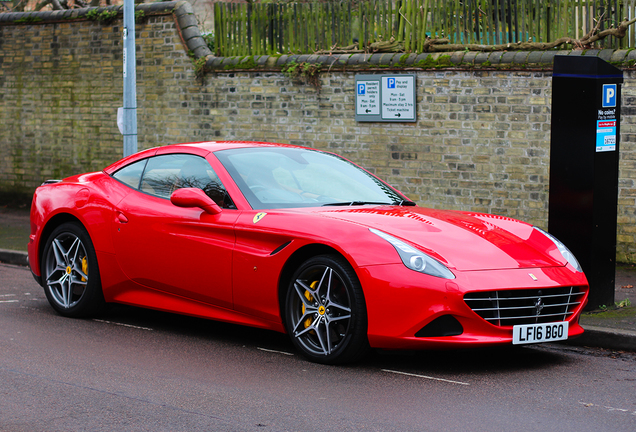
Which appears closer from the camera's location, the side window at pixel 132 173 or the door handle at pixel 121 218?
the door handle at pixel 121 218

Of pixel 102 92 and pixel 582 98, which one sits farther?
pixel 102 92

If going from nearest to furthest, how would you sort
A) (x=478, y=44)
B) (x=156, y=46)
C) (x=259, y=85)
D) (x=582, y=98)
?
(x=582, y=98), (x=478, y=44), (x=259, y=85), (x=156, y=46)

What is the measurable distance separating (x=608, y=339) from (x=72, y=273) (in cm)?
443

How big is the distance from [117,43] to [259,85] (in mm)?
3326

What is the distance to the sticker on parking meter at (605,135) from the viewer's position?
7250 mm

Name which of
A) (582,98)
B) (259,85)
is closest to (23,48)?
(259,85)

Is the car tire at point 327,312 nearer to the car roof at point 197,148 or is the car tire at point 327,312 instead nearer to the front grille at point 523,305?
the front grille at point 523,305

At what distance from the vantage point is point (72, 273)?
7.25 metres

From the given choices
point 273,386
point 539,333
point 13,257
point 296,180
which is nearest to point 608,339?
point 539,333

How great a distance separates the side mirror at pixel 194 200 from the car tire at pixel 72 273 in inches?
50.4

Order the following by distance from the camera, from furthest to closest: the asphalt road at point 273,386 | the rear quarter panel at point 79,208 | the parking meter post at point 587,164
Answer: the parking meter post at point 587,164 < the rear quarter panel at point 79,208 < the asphalt road at point 273,386

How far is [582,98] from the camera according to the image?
23.7 feet

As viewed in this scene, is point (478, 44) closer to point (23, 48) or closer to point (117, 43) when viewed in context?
point (117, 43)

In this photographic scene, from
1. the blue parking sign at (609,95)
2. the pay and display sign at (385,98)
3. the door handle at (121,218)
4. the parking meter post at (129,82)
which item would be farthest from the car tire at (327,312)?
the pay and display sign at (385,98)
